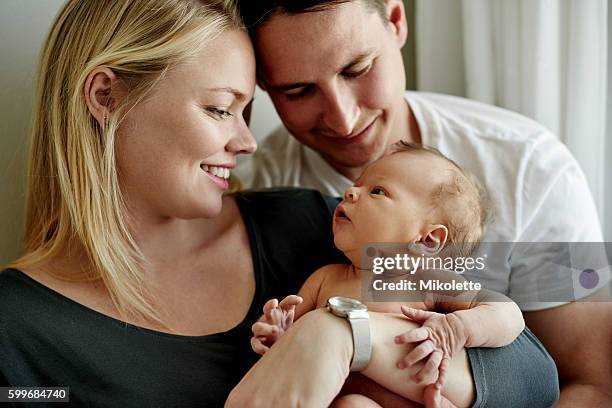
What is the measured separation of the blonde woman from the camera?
129cm

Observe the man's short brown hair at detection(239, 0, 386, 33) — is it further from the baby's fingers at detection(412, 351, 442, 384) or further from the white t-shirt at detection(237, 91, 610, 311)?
the baby's fingers at detection(412, 351, 442, 384)

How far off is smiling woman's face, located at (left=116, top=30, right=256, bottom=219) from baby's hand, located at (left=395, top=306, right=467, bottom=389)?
17.4 inches

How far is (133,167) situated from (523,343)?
0.75 metres

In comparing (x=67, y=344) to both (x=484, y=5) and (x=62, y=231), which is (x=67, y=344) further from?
(x=484, y=5)

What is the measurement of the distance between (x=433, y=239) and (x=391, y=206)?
0.09 m

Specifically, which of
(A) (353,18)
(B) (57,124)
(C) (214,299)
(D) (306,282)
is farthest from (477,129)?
(B) (57,124)

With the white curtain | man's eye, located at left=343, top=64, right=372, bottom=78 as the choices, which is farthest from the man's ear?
the white curtain

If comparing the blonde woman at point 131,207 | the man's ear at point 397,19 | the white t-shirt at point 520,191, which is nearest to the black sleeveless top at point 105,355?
the blonde woman at point 131,207

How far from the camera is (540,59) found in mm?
1753

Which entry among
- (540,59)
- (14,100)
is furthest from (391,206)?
(14,100)

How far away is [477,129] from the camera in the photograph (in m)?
1.73

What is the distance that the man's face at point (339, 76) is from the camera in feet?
4.77

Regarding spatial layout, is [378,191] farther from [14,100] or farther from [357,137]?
[14,100]

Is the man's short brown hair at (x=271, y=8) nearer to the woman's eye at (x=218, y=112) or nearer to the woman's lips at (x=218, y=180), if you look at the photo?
the woman's eye at (x=218, y=112)
